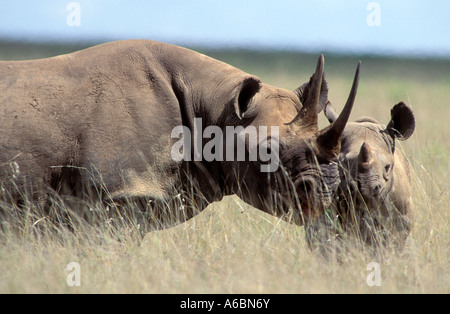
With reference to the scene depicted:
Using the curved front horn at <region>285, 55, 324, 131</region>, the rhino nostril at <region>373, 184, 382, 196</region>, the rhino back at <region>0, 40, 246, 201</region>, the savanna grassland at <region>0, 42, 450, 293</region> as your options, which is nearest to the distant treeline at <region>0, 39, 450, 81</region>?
the savanna grassland at <region>0, 42, 450, 293</region>

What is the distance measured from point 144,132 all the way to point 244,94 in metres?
0.80

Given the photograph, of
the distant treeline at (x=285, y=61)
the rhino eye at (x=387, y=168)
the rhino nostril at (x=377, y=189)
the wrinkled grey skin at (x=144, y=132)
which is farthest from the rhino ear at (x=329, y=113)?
the distant treeline at (x=285, y=61)

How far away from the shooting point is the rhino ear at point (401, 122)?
200 inches

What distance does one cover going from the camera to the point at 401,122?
204 inches

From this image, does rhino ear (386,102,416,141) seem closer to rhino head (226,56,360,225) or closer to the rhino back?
rhino head (226,56,360,225)

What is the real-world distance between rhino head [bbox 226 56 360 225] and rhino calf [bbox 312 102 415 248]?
0.39 meters

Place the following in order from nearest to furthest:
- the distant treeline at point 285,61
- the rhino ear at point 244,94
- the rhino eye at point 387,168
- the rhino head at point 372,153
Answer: the rhino ear at point 244,94, the rhino head at point 372,153, the rhino eye at point 387,168, the distant treeline at point 285,61

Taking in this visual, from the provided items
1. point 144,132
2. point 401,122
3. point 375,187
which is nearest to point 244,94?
point 144,132

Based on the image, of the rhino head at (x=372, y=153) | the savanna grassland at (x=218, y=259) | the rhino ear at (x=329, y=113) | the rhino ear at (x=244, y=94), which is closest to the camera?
the savanna grassland at (x=218, y=259)

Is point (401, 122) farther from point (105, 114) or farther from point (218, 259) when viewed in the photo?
point (105, 114)

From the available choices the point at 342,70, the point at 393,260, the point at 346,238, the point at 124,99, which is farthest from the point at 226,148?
the point at 342,70

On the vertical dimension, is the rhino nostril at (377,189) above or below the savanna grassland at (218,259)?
above

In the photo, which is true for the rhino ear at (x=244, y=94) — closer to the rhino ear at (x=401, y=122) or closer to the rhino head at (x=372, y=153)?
the rhino head at (x=372, y=153)

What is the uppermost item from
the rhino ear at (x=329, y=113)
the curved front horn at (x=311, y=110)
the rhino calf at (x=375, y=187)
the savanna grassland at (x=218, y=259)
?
the curved front horn at (x=311, y=110)
